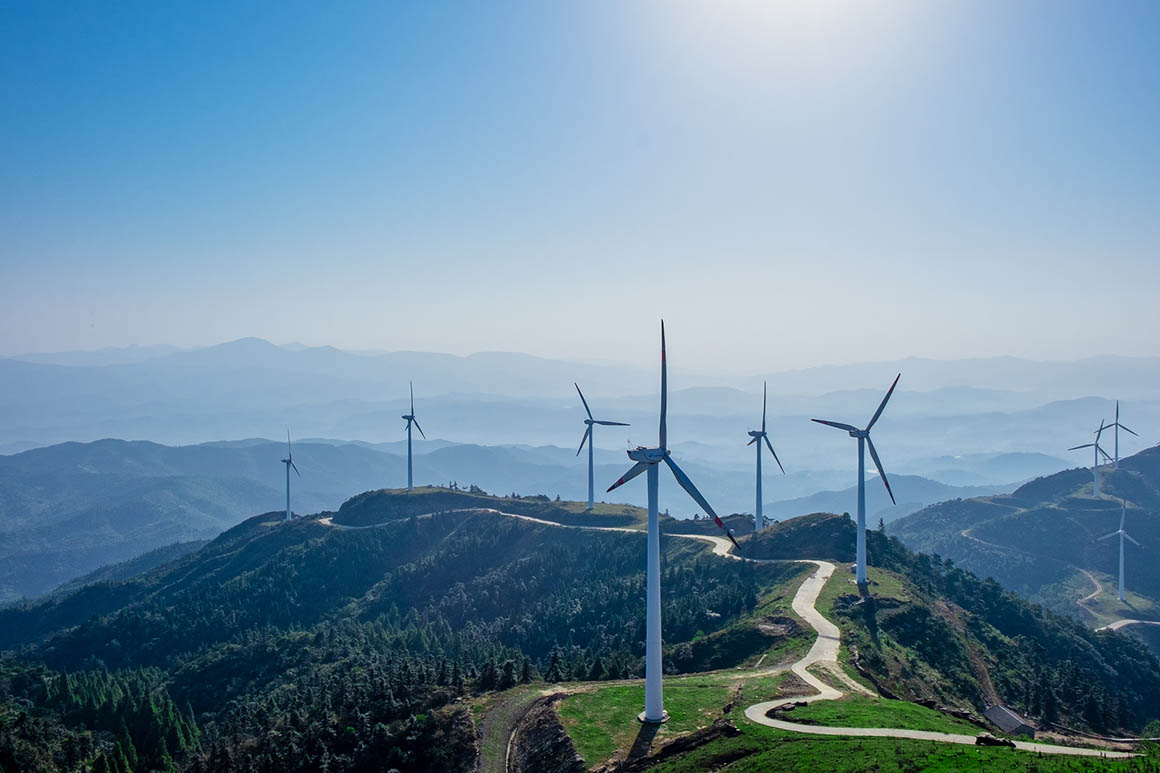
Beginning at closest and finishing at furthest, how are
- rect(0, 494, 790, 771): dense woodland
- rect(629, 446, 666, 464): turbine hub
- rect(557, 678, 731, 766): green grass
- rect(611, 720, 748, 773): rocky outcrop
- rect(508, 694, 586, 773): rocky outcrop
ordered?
rect(611, 720, 748, 773): rocky outcrop → rect(508, 694, 586, 773): rocky outcrop → rect(557, 678, 731, 766): green grass → rect(629, 446, 666, 464): turbine hub → rect(0, 494, 790, 771): dense woodland

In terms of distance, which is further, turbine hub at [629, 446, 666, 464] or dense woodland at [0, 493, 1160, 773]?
dense woodland at [0, 493, 1160, 773]

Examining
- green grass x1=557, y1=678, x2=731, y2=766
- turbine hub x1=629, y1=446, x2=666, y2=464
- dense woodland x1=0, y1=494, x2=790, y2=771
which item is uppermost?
turbine hub x1=629, y1=446, x2=666, y2=464

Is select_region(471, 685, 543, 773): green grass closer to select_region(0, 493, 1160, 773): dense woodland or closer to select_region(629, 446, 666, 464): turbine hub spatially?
select_region(0, 493, 1160, 773): dense woodland

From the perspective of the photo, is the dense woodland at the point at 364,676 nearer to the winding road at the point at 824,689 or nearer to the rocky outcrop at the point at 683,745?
the winding road at the point at 824,689

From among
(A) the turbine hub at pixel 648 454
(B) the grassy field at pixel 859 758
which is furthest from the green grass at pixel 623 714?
(A) the turbine hub at pixel 648 454

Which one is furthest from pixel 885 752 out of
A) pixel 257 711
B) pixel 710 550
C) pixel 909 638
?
pixel 710 550

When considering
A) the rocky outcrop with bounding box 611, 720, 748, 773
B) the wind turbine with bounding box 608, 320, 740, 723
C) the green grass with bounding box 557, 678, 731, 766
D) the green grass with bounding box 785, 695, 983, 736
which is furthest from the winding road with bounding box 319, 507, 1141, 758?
the wind turbine with bounding box 608, 320, 740, 723
